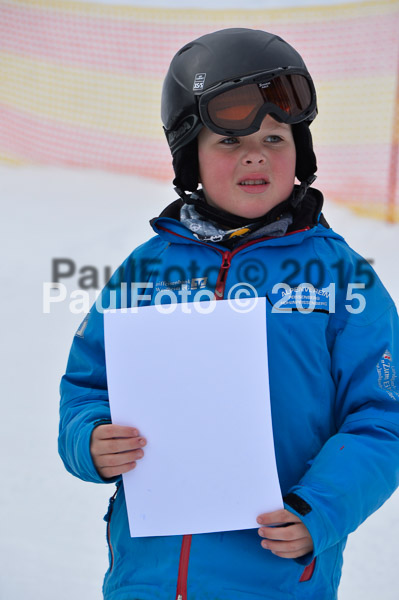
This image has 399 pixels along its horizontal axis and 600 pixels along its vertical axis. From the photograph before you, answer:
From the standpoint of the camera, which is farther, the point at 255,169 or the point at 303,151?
the point at 303,151

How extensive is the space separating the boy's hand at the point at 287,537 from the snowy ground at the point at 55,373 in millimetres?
1431

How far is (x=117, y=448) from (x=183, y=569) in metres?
0.26

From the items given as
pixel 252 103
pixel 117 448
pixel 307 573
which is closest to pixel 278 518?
pixel 307 573

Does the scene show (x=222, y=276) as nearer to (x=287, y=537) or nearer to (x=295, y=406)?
(x=295, y=406)

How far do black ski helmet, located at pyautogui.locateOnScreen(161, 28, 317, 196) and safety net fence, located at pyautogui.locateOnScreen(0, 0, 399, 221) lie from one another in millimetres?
2520

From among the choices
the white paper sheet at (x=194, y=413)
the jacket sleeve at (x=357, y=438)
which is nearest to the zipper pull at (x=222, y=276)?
the white paper sheet at (x=194, y=413)

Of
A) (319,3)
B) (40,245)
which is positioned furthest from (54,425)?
(319,3)

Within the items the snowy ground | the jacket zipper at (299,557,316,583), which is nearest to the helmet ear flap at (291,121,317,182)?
the jacket zipper at (299,557,316,583)

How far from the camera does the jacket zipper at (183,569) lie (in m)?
1.24

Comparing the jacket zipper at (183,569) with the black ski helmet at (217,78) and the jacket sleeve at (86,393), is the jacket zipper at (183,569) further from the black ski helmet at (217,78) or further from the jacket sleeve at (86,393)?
the black ski helmet at (217,78)

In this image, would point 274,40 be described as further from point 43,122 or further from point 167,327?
point 43,122

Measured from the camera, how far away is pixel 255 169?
56.6 inches

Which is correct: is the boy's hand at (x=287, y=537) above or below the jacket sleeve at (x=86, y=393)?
below

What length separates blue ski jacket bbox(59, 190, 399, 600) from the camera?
1.21m
